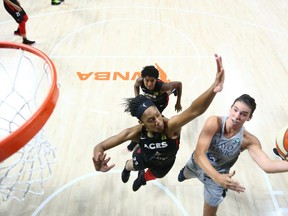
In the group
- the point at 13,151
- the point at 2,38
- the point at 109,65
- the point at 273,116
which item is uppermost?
the point at 13,151

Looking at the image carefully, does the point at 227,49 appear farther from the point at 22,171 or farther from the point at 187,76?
the point at 22,171

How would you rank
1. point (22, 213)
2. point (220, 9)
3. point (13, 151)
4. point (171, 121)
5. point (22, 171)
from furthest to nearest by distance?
point (220, 9), point (22, 171), point (22, 213), point (171, 121), point (13, 151)

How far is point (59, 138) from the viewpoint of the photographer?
3873 mm

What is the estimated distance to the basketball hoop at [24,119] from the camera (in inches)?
74.5

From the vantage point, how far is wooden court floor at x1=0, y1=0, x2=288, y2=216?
316cm

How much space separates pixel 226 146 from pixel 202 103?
1.61 feet

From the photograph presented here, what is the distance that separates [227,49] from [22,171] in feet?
14.0

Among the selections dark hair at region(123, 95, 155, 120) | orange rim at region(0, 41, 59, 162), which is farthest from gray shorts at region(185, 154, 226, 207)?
orange rim at region(0, 41, 59, 162)

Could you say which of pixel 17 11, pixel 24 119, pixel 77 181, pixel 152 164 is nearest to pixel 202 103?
pixel 152 164

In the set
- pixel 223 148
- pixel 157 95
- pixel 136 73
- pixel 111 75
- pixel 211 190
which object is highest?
pixel 223 148

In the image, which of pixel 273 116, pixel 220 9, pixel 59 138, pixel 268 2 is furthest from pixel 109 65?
pixel 268 2

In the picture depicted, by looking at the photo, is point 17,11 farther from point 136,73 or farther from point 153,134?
point 153,134

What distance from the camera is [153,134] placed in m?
2.46

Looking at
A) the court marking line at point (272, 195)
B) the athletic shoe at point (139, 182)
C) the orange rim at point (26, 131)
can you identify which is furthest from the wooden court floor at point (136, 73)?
the orange rim at point (26, 131)
